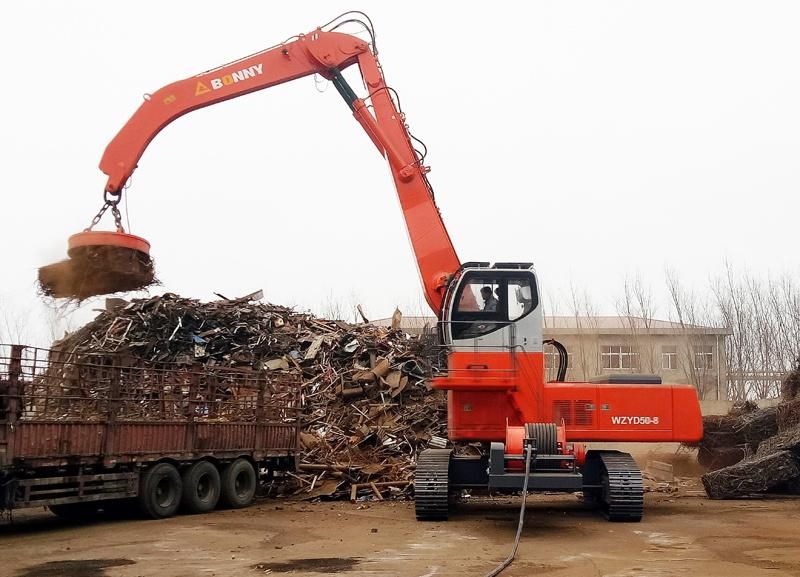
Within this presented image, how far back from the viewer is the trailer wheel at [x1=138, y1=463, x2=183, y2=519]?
44.1 ft

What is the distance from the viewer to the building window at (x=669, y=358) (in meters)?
43.5

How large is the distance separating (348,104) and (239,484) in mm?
7516

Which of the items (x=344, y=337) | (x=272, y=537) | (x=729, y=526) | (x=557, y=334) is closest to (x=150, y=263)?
(x=272, y=537)

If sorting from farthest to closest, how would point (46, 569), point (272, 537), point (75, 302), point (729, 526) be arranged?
point (75, 302)
point (729, 526)
point (272, 537)
point (46, 569)

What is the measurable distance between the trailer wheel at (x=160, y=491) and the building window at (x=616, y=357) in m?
31.9

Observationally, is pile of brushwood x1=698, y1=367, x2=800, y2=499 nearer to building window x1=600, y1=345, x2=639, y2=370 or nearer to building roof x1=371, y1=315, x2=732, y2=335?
building roof x1=371, y1=315, x2=732, y2=335

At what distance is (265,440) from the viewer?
658 inches

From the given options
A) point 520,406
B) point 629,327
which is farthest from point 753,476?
point 629,327

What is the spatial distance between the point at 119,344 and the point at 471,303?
1191 cm

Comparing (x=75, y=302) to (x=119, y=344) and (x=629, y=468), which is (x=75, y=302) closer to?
(x=119, y=344)

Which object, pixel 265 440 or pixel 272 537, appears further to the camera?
pixel 265 440

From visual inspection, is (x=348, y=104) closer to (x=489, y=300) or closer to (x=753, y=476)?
(x=489, y=300)

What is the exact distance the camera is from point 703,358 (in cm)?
4150

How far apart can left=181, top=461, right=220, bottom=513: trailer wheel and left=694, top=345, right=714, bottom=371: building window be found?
31.7m
